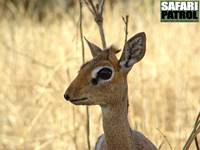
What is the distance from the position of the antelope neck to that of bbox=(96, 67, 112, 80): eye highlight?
108mm

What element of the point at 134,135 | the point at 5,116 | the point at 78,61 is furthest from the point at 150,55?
the point at 134,135

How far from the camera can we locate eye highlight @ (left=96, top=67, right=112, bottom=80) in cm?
252

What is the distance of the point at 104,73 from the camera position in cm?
257

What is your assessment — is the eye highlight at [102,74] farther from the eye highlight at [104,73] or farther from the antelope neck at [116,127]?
the antelope neck at [116,127]

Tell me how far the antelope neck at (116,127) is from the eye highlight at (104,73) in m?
0.11

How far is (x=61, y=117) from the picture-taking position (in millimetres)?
5055

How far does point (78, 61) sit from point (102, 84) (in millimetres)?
2776

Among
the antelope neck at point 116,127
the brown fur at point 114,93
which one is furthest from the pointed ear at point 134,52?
the antelope neck at point 116,127

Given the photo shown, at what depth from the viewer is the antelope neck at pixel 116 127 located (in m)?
2.64

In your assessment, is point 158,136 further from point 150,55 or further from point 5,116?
point 150,55
